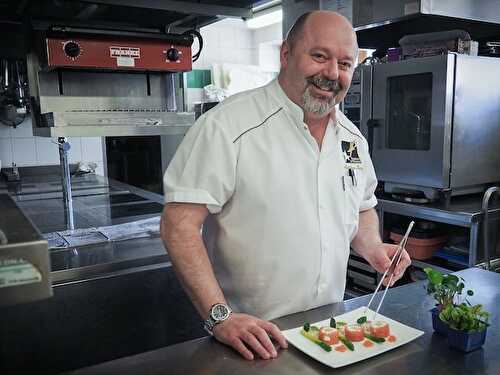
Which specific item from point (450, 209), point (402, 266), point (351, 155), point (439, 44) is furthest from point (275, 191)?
point (439, 44)

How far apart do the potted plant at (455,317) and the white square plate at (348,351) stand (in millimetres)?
63

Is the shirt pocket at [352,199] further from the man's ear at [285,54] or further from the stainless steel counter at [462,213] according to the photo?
the stainless steel counter at [462,213]

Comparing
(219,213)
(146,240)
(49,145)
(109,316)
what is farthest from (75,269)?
(49,145)

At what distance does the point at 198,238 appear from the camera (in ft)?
4.33

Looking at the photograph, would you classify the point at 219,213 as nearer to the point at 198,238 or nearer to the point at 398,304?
the point at 198,238

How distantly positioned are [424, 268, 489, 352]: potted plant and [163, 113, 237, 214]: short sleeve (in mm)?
582

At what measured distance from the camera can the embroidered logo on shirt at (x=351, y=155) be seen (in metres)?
1.58

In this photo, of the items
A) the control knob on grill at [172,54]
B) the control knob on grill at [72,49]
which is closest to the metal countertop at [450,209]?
the control knob on grill at [172,54]

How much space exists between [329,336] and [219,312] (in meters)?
0.27

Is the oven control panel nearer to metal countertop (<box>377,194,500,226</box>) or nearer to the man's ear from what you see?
the man's ear

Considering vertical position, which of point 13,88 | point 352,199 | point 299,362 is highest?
point 13,88

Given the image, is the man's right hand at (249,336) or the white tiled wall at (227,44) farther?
the white tiled wall at (227,44)

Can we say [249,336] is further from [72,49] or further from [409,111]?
[409,111]

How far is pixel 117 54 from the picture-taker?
2.23 metres
